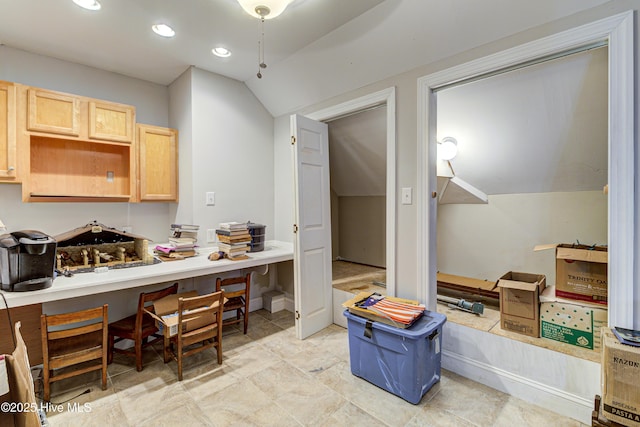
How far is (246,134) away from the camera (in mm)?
3307

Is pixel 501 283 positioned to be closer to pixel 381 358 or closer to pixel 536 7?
pixel 381 358

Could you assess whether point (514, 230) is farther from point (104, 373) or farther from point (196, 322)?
point (104, 373)

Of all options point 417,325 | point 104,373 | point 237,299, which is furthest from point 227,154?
point 417,325

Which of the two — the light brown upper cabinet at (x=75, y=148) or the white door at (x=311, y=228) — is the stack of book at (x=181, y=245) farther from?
the white door at (x=311, y=228)

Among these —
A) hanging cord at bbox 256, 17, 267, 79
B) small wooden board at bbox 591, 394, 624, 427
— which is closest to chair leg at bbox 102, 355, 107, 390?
hanging cord at bbox 256, 17, 267, 79

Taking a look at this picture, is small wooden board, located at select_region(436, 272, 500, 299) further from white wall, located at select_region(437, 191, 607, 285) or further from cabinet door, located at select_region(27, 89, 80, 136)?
cabinet door, located at select_region(27, 89, 80, 136)

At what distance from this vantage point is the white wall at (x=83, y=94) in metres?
2.41

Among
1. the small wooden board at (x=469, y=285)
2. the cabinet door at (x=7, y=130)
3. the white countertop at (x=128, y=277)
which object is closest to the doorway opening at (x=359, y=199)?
the small wooden board at (x=469, y=285)

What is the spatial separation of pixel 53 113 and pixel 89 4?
34.7 inches

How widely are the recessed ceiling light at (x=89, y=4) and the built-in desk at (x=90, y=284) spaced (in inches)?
70.7

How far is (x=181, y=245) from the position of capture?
104 inches

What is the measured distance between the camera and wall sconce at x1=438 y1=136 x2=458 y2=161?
2957mm

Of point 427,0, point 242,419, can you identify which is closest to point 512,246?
point 427,0

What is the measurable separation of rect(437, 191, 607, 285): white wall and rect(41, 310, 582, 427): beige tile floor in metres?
1.63
